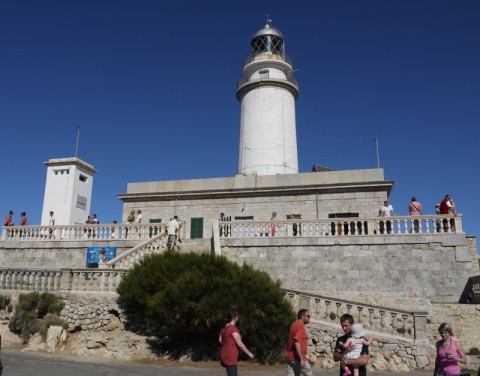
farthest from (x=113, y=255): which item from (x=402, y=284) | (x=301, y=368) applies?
(x=301, y=368)

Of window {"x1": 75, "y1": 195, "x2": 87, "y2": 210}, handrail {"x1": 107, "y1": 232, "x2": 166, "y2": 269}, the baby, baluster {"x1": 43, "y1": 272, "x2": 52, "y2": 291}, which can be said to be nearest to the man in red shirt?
the baby

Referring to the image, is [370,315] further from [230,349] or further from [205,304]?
[230,349]

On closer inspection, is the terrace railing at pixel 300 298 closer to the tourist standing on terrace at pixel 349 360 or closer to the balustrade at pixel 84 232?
the balustrade at pixel 84 232

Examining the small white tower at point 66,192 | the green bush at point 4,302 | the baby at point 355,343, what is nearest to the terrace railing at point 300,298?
the green bush at point 4,302

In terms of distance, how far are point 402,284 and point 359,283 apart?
144 centimetres

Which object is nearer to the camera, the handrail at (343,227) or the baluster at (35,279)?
the baluster at (35,279)

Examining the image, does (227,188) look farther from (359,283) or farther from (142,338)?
(142,338)

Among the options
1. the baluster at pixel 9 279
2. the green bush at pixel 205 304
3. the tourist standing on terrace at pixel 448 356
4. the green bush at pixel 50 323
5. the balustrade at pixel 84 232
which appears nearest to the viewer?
the tourist standing on terrace at pixel 448 356

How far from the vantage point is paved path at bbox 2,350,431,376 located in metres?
8.66

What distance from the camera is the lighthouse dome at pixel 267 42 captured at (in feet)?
88.9

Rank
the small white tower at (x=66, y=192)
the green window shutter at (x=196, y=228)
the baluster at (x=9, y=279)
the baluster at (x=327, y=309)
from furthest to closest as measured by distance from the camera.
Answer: the small white tower at (x=66, y=192)
the green window shutter at (x=196, y=228)
the baluster at (x=9, y=279)
the baluster at (x=327, y=309)

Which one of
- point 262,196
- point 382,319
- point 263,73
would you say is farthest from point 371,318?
point 263,73

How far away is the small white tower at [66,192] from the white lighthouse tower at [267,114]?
34.0 feet

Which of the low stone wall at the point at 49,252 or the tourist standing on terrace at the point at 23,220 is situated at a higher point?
the tourist standing on terrace at the point at 23,220
